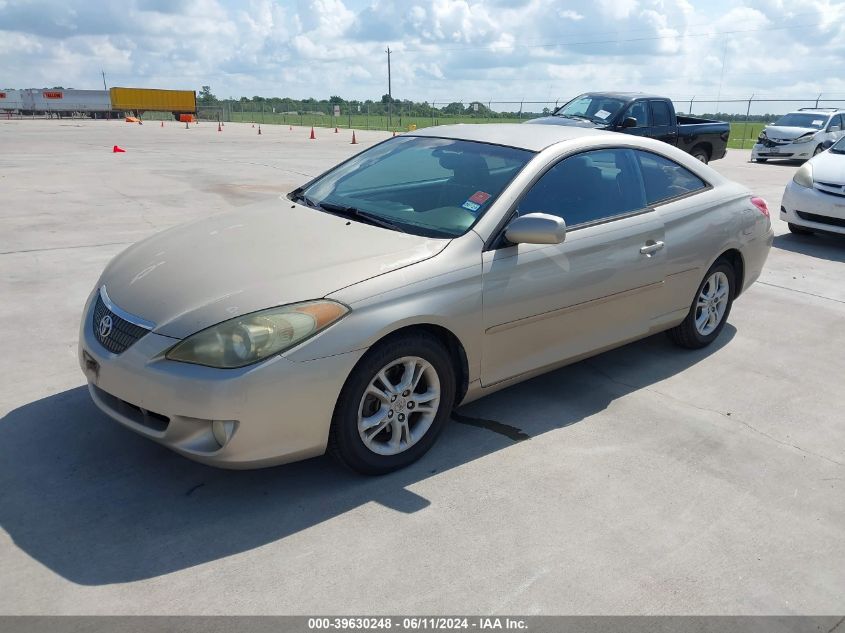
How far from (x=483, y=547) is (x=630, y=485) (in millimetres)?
900

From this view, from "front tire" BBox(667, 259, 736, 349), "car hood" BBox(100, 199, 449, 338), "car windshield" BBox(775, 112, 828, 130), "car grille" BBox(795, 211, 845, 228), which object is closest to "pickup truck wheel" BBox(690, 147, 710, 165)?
"car grille" BBox(795, 211, 845, 228)

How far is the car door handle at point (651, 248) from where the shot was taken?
4344mm

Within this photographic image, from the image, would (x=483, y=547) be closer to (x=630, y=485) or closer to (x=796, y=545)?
(x=630, y=485)

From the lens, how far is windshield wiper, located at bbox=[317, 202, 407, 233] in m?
3.79

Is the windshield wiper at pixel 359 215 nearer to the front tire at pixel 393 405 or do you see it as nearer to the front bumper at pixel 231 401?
the front tire at pixel 393 405

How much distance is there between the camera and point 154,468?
11.1 ft

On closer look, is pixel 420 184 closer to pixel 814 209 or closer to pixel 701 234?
pixel 701 234

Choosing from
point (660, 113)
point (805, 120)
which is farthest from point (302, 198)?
point (805, 120)

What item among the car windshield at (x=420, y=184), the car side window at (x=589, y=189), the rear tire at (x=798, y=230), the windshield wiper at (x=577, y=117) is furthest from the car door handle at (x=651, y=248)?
the windshield wiper at (x=577, y=117)

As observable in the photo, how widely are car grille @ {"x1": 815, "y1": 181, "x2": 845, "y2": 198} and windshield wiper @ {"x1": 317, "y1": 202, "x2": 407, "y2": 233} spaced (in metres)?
6.98

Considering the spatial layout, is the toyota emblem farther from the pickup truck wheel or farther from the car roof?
the pickup truck wheel

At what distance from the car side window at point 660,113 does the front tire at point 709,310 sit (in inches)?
389

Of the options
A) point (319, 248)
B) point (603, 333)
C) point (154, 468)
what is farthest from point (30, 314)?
point (603, 333)

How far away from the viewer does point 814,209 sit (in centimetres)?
871
